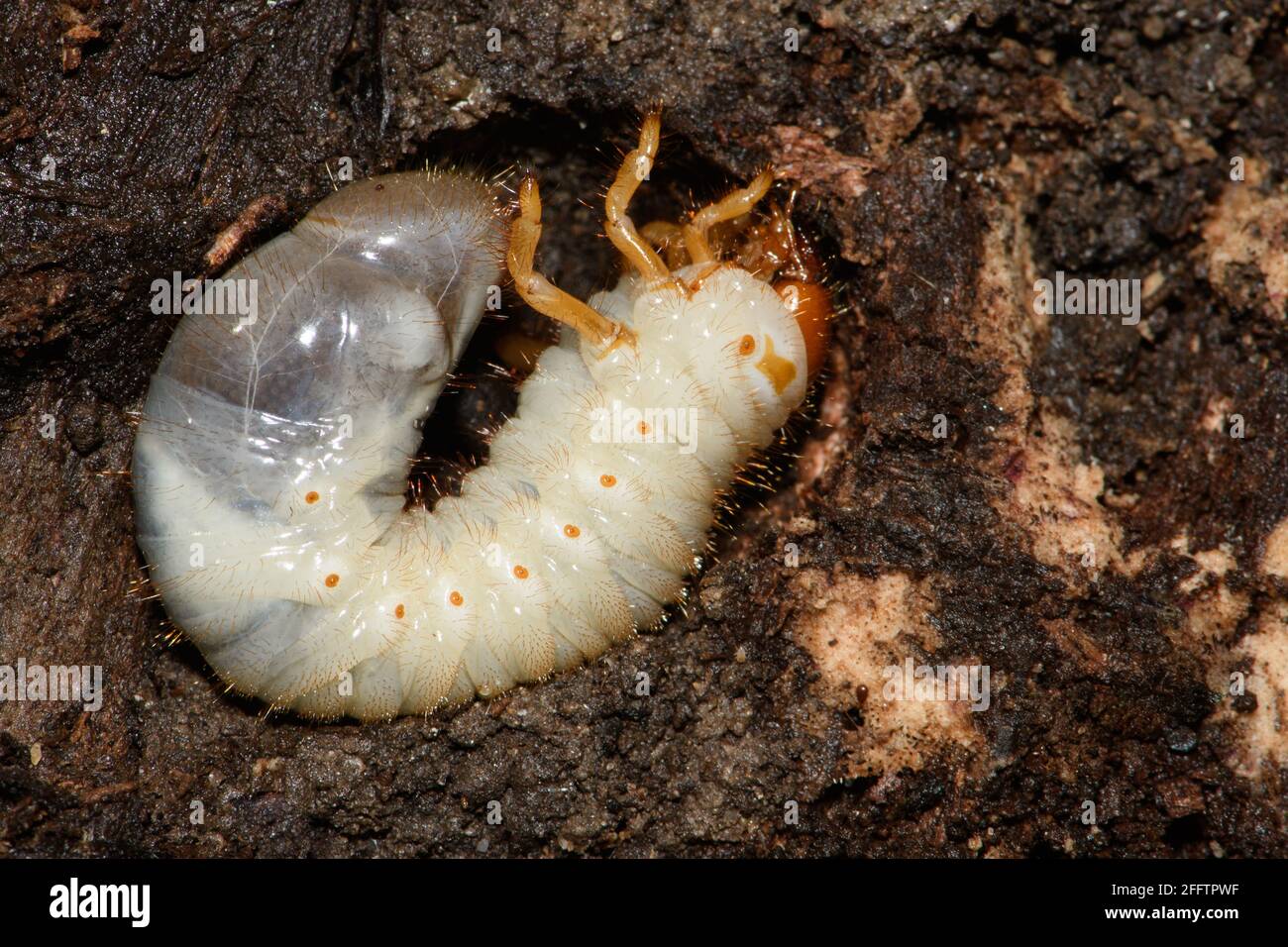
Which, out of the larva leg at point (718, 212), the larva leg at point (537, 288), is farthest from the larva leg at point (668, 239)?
the larva leg at point (537, 288)

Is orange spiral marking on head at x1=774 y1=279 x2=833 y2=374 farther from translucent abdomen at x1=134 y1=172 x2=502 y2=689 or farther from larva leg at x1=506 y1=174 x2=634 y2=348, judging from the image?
translucent abdomen at x1=134 y1=172 x2=502 y2=689

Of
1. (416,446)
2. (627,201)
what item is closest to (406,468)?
(416,446)

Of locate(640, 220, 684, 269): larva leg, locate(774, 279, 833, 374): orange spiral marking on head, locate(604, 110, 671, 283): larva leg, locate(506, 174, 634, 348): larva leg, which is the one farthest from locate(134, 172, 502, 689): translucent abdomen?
locate(774, 279, 833, 374): orange spiral marking on head

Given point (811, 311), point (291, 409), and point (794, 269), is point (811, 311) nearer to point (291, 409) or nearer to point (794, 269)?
point (794, 269)

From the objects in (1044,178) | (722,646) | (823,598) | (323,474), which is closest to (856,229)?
(1044,178)

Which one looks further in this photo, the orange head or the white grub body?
the orange head
